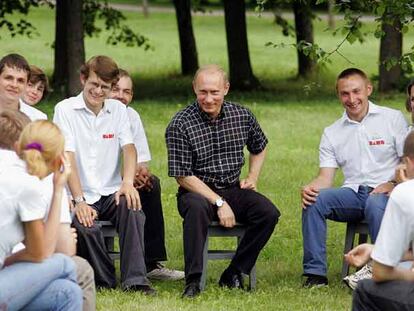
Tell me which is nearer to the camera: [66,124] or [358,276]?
[358,276]

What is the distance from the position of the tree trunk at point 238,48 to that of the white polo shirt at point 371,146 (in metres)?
13.4

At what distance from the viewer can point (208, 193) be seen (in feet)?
25.8

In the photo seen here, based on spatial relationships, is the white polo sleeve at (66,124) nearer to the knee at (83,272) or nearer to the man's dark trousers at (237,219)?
the man's dark trousers at (237,219)

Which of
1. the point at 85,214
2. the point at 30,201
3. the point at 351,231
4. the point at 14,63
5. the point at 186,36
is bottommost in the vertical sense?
the point at 186,36

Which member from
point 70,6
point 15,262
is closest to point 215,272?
point 15,262

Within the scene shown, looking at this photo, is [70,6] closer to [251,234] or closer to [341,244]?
[341,244]

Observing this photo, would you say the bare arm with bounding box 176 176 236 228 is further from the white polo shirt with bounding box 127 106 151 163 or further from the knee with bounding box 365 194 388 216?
the knee with bounding box 365 194 388 216

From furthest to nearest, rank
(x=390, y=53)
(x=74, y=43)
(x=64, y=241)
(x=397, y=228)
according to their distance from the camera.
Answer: (x=390, y=53)
(x=74, y=43)
(x=64, y=241)
(x=397, y=228)

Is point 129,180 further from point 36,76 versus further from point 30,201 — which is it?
point 30,201

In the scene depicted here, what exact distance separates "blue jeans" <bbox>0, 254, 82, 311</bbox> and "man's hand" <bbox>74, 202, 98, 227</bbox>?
1.81m

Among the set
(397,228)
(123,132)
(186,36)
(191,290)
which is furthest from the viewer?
(186,36)

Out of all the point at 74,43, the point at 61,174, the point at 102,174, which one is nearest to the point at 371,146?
the point at 102,174

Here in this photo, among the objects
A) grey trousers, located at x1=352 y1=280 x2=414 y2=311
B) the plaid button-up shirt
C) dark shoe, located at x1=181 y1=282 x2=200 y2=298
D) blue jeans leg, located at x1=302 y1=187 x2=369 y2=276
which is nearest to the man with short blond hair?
the plaid button-up shirt

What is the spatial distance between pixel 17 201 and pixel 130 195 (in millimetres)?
2299
